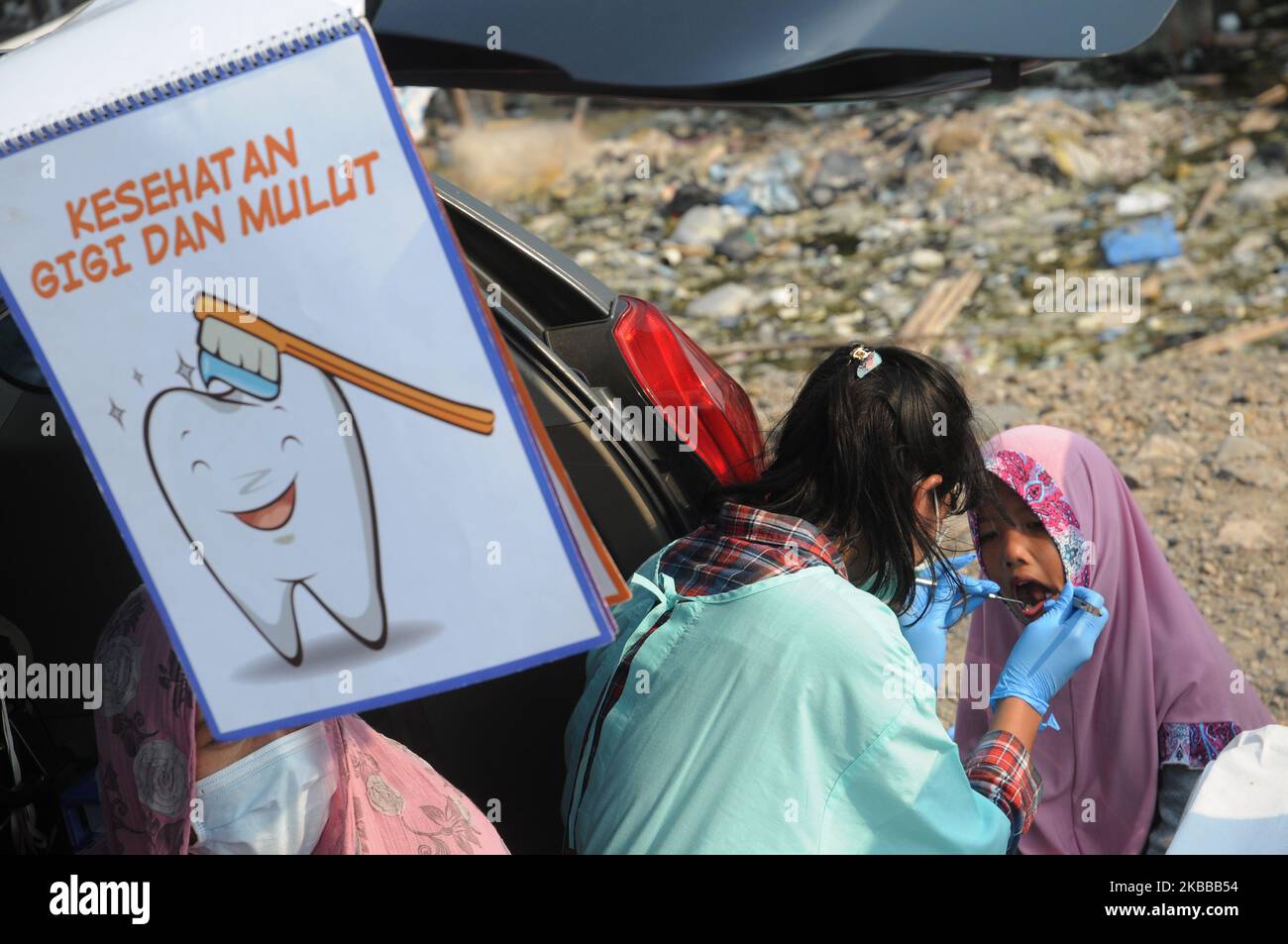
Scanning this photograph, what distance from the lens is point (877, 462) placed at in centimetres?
185

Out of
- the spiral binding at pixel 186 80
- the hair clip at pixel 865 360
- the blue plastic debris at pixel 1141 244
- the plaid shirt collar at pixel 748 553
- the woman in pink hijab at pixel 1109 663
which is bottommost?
the woman in pink hijab at pixel 1109 663

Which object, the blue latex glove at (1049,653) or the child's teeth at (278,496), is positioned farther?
the blue latex glove at (1049,653)

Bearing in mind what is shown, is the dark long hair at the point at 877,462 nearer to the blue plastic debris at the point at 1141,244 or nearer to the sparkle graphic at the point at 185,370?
the sparkle graphic at the point at 185,370

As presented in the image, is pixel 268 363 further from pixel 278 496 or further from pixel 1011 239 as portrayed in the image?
pixel 1011 239

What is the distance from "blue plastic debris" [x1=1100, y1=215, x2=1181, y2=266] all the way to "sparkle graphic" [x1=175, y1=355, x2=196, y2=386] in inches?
190

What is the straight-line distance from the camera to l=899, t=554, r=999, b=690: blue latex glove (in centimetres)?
214

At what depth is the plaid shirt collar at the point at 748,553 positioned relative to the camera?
1775 mm

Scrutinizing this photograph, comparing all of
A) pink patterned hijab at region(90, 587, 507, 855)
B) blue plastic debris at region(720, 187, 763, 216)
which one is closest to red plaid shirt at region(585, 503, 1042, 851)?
pink patterned hijab at region(90, 587, 507, 855)

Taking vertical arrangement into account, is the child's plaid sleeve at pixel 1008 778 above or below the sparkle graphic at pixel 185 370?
below

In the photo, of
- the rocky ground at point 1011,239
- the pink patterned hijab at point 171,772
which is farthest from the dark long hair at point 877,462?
the rocky ground at point 1011,239

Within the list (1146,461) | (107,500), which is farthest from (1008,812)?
(1146,461)

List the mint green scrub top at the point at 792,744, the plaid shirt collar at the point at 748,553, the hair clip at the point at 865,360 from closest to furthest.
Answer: the mint green scrub top at the point at 792,744 → the plaid shirt collar at the point at 748,553 → the hair clip at the point at 865,360

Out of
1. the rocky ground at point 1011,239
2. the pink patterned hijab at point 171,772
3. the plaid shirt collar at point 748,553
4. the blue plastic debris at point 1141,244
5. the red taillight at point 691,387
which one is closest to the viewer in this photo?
the pink patterned hijab at point 171,772

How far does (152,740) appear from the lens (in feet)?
4.79
